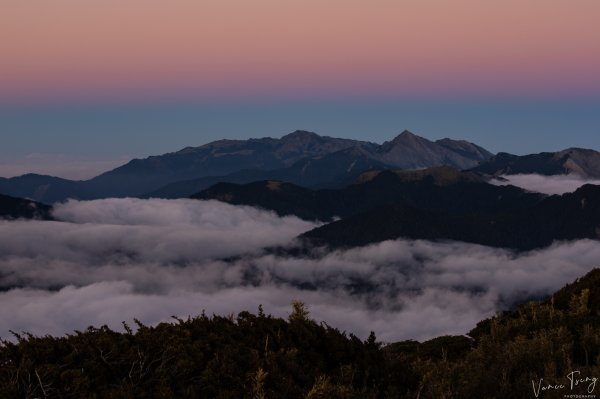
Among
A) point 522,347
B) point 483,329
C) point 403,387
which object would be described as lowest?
point 483,329

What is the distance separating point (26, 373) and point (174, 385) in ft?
9.76

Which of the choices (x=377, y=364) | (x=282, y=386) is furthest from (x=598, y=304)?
(x=282, y=386)

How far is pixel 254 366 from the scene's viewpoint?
12.8m

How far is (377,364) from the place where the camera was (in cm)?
1523

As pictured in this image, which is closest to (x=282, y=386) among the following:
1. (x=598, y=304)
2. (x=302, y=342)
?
(x=302, y=342)

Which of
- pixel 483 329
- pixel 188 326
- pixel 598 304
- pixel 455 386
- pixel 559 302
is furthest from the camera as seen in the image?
pixel 483 329

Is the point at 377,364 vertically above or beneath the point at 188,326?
beneath

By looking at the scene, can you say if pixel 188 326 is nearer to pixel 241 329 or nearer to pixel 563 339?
pixel 241 329

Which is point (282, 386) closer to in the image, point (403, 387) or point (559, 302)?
point (403, 387)

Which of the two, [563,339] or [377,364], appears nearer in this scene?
[377,364]

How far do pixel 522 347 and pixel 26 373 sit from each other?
12.2 m

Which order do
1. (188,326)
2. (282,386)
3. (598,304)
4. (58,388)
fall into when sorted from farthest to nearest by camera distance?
(598,304), (188,326), (282,386), (58,388)

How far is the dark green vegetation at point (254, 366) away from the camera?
11047 millimetres

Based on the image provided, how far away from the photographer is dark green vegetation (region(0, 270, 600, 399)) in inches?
435
